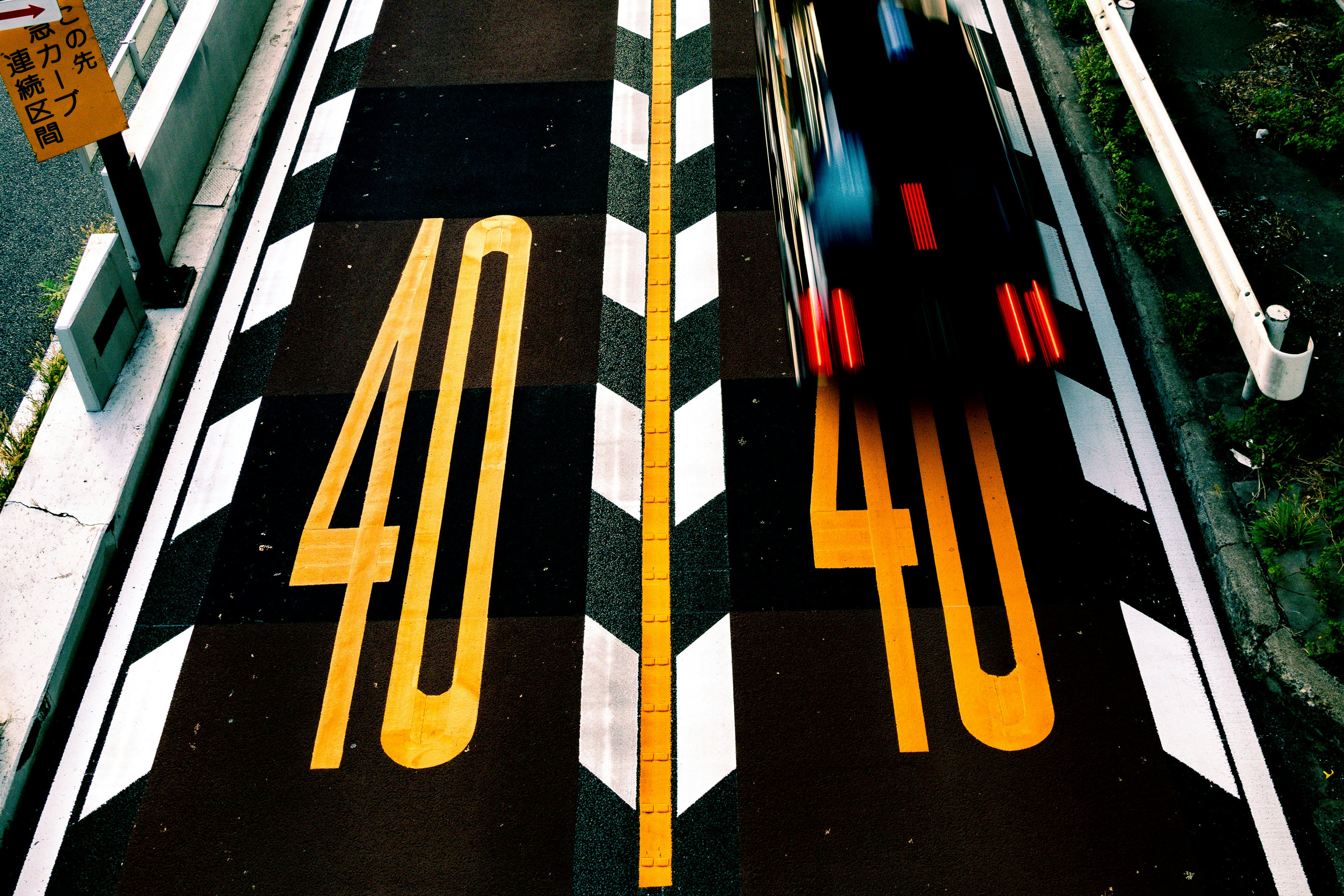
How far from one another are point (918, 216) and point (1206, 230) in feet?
6.24

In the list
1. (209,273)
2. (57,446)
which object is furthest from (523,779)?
(209,273)

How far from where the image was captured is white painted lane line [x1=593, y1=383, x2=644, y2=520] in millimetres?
6582

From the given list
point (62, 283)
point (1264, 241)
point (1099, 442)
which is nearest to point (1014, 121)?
point (1264, 241)

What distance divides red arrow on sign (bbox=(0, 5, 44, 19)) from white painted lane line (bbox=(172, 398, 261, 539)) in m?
2.71

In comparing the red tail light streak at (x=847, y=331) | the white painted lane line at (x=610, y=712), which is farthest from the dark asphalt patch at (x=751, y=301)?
the white painted lane line at (x=610, y=712)

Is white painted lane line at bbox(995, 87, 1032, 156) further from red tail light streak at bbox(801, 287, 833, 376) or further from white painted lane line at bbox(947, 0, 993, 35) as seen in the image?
red tail light streak at bbox(801, 287, 833, 376)

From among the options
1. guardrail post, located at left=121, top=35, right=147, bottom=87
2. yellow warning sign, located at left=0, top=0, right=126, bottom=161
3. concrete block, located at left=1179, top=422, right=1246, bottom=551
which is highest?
yellow warning sign, located at left=0, top=0, right=126, bottom=161

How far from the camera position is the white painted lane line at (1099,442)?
6.53 metres

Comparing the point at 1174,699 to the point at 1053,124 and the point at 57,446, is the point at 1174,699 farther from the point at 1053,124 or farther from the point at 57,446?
the point at 57,446

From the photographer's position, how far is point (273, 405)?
7.12m

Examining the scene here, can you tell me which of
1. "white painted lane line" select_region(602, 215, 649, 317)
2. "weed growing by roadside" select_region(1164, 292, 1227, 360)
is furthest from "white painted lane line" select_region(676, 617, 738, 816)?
"weed growing by roadside" select_region(1164, 292, 1227, 360)

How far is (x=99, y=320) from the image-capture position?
6965 mm

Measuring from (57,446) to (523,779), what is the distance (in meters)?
4.17

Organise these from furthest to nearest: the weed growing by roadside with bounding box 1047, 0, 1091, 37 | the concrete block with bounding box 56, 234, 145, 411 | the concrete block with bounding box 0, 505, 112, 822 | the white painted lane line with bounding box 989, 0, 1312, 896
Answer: the weed growing by roadside with bounding box 1047, 0, 1091, 37 → the concrete block with bounding box 56, 234, 145, 411 → the concrete block with bounding box 0, 505, 112, 822 → the white painted lane line with bounding box 989, 0, 1312, 896
